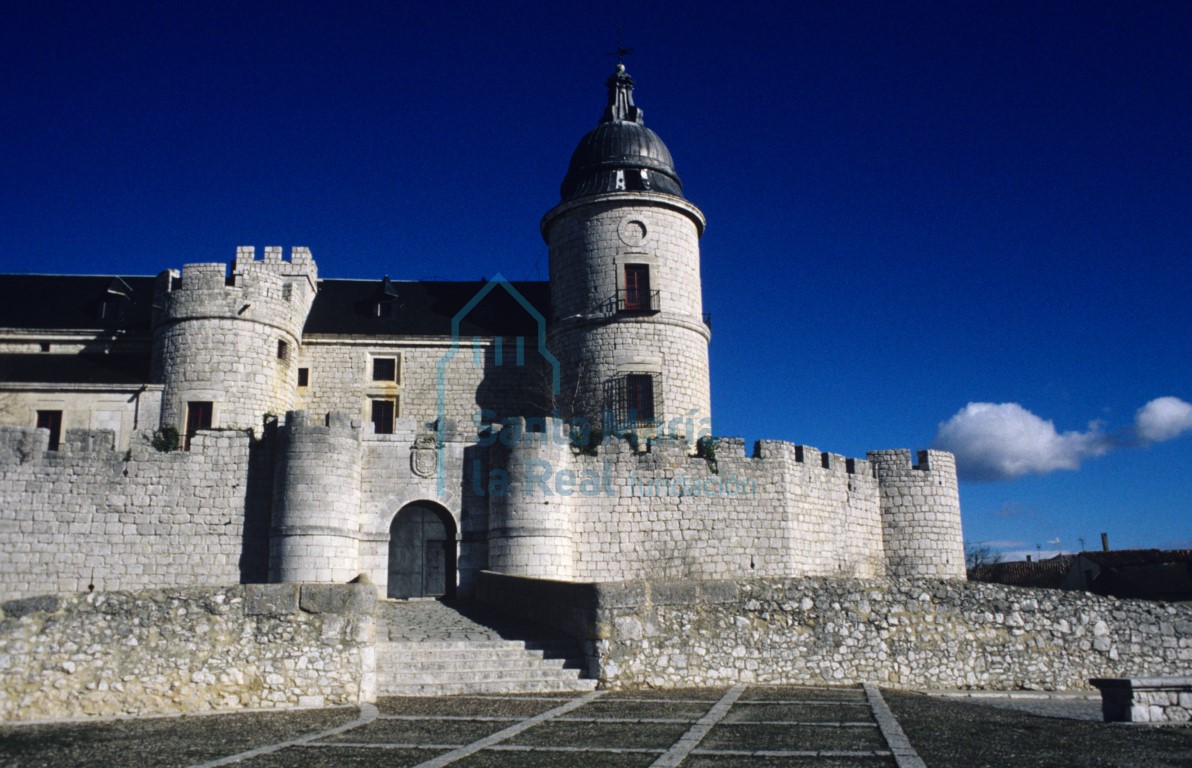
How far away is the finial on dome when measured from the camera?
29.6 m

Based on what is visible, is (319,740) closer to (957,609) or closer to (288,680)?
(288,680)

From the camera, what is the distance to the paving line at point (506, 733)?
6.84 meters

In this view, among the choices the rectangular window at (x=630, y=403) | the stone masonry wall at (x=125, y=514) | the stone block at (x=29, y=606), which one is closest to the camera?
the stone block at (x=29, y=606)

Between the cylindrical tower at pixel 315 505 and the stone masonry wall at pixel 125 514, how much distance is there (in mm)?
914

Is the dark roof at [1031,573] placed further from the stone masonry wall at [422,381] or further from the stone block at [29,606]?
the stone block at [29,606]

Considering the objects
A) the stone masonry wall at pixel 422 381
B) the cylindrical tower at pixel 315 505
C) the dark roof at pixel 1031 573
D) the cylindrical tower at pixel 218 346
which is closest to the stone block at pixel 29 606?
the cylindrical tower at pixel 315 505

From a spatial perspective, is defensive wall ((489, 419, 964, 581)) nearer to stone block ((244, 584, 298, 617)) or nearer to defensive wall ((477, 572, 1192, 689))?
defensive wall ((477, 572, 1192, 689))

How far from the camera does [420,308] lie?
29.7m

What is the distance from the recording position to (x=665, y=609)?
11023mm

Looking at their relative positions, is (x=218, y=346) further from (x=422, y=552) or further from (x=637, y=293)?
(x=637, y=293)

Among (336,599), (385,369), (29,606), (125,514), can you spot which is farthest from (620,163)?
(29,606)

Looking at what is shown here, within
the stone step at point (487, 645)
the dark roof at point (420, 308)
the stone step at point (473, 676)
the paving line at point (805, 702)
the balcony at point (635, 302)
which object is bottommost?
the paving line at point (805, 702)

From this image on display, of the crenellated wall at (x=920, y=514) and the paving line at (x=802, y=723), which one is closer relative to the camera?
the paving line at (x=802, y=723)

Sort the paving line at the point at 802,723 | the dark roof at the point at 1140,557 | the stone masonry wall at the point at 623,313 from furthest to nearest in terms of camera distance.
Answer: the dark roof at the point at 1140,557, the stone masonry wall at the point at 623,313, the paving line at the point at 802,723
